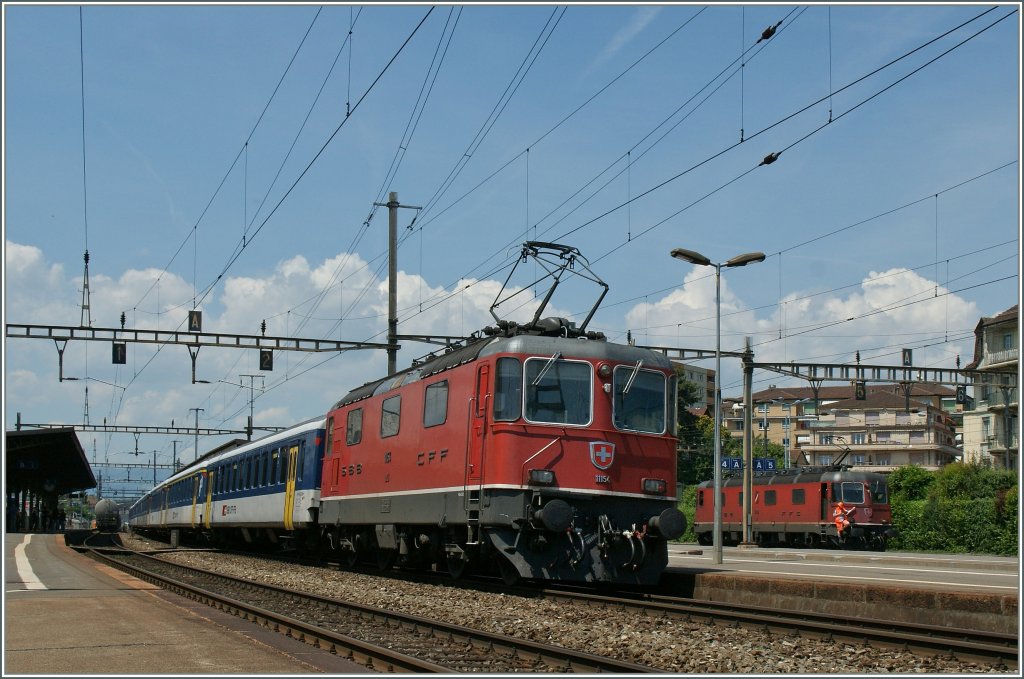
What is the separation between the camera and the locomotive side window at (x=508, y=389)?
51.6 feet

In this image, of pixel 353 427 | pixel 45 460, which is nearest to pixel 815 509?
pixel 353 427

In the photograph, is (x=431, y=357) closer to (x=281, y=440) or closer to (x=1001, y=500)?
(x=281, y=440)

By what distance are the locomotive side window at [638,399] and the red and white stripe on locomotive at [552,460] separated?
21 millimetres

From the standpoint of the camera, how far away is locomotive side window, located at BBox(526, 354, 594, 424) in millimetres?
15875

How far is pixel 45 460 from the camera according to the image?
5919cm

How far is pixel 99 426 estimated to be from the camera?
63281 mm

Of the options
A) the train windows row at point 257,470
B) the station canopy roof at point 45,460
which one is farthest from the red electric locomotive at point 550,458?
the station canopy roof at point 45,460

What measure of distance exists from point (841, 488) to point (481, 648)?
34501mm

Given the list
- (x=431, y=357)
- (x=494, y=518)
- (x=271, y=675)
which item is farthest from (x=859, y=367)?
(x=271, y=675)

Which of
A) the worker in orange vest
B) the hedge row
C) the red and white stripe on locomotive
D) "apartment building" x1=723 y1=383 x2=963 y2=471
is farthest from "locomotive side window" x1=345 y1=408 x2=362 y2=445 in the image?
"apartment building" x1=723 y1=383 x2=963 y2=471

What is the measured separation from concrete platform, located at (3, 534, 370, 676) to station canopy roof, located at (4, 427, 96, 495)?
103 feet

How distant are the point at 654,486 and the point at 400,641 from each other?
604 cm

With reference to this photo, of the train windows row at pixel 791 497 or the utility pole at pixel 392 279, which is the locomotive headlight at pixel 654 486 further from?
the train windows row at pixel 791 497

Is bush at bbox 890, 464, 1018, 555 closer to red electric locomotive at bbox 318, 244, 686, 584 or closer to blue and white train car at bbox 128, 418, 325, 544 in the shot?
blue and white train car at bbox 128, 418, 325, 544
